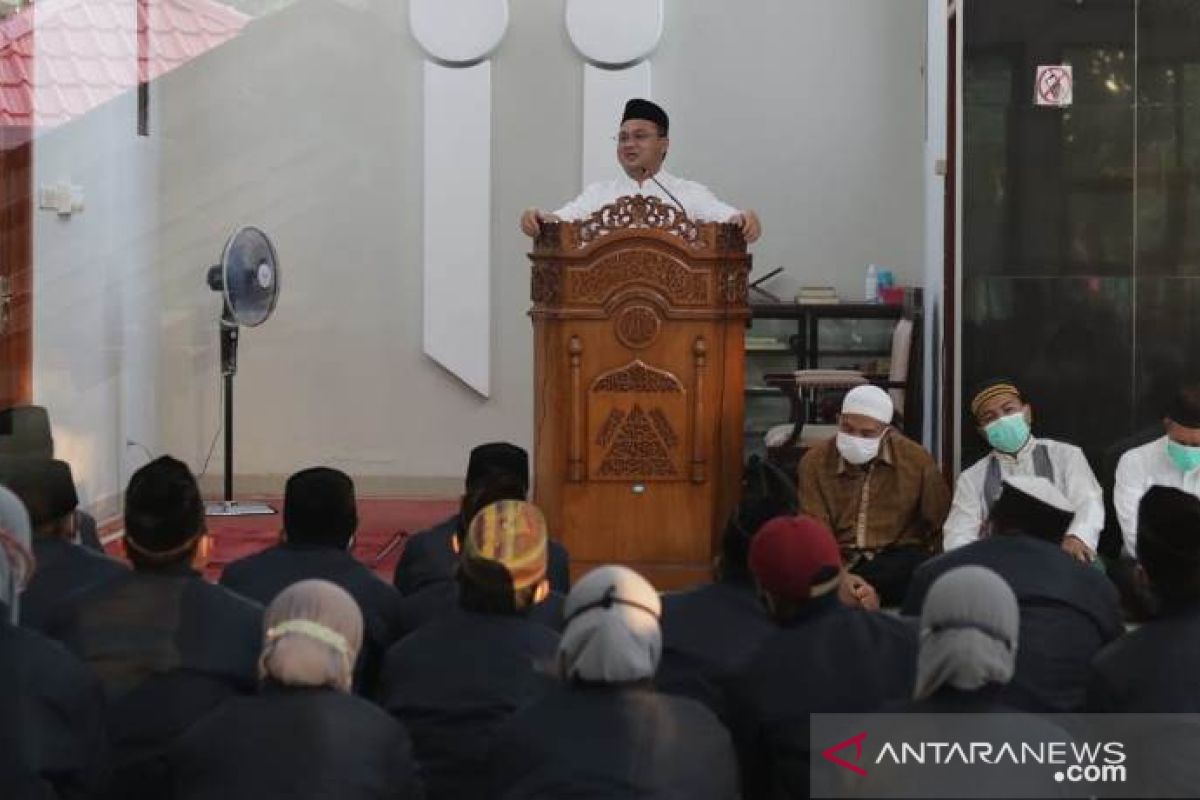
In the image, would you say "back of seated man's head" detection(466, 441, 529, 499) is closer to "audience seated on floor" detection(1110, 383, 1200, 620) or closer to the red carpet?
the red carpet

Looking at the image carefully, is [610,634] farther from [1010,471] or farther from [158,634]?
[1010,471]

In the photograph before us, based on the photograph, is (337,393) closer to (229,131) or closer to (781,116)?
(229,131)

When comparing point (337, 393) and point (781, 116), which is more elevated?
point (781, 116)

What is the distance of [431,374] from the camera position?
839 cm

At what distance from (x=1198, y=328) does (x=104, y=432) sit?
407 cm

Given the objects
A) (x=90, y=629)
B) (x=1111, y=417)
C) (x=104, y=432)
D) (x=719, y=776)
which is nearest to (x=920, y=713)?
(x=719, y=776)

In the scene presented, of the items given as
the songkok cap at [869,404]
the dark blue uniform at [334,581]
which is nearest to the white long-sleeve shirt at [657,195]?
the songkok cap at [869,404]

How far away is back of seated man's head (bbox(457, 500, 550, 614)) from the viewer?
3596 millimetres

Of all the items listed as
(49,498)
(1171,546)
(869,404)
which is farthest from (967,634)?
(869,404)

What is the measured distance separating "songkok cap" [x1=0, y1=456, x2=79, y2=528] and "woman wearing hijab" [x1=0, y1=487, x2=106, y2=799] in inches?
46.1

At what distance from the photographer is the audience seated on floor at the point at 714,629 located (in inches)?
147

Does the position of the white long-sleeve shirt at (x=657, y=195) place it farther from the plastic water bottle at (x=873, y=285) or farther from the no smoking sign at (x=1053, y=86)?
the plastic water bottle at (x=873, y=285)

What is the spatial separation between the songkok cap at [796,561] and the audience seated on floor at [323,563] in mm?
919

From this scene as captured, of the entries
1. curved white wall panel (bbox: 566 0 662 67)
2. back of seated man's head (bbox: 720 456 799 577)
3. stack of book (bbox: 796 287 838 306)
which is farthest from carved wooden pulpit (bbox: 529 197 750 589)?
curved white wall panel (bbox: 566 0 662 67)
